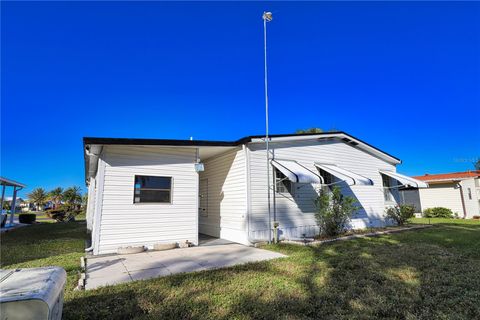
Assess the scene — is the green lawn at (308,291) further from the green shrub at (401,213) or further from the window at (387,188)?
the window at (387,188)

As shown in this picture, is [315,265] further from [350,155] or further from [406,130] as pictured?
[406,130]

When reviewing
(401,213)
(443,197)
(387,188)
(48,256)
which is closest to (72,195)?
(48,256)

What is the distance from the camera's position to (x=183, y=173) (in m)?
9.70

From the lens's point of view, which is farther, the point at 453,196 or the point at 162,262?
the point at 453,196

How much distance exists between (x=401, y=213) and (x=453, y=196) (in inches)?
536

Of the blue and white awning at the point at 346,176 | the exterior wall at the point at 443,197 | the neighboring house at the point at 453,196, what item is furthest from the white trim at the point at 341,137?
the exterior wall at the point at 443,197

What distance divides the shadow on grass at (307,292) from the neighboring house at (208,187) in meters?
3.76

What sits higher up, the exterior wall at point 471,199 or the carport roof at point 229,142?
the carport roof at point 229,142

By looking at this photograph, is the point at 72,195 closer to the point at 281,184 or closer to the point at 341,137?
the point at 281,184

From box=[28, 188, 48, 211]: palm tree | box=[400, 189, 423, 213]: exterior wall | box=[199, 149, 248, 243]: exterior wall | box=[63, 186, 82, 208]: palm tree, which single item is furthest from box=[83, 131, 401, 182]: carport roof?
box=[28, 188, 48, 211]: palm tree

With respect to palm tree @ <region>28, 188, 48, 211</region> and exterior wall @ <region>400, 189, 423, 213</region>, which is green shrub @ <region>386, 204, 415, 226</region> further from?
palm tree @ <region>28, 188, 48, 211</region>

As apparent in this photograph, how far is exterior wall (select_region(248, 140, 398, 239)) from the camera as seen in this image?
32.7 ft

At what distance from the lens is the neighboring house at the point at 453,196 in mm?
21562

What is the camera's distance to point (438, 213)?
22781 millimetres
